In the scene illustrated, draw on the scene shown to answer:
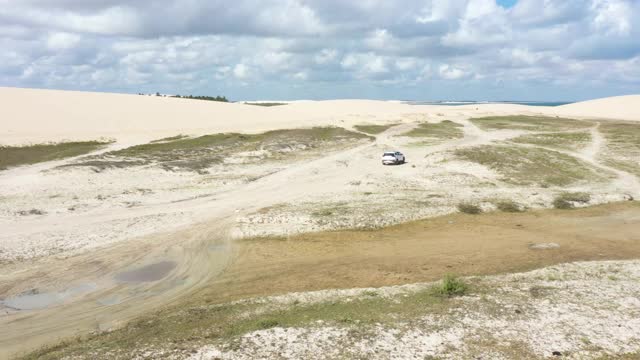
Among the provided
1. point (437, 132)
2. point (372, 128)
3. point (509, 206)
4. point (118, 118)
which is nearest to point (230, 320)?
point (509, 206)

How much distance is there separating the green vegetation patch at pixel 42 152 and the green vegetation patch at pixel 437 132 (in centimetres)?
5094

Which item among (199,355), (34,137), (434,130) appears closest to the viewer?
(199,355)

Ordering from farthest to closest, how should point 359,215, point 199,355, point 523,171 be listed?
point 523,171 < point 359,215 < point 199,355

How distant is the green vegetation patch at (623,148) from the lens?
200 ft

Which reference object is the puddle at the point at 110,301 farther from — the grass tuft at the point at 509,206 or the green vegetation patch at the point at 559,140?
the green vegetation patch at the point at 559,140

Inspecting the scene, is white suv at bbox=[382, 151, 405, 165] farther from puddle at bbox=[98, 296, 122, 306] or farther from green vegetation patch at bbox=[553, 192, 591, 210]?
puddle at bbox=[98, 296, 122, 306]

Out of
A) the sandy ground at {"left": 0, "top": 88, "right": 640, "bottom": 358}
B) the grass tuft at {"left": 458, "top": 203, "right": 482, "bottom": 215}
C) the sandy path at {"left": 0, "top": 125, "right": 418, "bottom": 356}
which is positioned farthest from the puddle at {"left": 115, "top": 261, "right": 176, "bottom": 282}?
the grass tuft at {"left": 458, "top": 203, "right": 482, "bottom": 215}

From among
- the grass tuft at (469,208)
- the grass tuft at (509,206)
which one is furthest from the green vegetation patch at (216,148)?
Result: the grass tuft at (509,206)

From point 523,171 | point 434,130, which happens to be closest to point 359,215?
point 523,171

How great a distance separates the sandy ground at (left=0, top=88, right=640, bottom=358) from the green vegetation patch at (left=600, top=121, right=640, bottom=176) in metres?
2.15

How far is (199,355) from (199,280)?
859 centimetres

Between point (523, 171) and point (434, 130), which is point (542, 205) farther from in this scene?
point (434, 130)

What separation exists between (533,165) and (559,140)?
98.2ft

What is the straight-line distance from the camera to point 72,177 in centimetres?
4750
